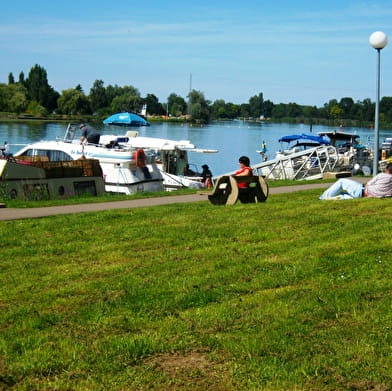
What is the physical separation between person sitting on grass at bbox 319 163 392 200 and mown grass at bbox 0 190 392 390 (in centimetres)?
327

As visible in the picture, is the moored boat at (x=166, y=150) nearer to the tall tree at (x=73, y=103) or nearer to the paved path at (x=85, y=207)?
the paved path at (x=85, y=207)

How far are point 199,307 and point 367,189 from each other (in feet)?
25.9

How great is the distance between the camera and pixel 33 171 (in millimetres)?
18438

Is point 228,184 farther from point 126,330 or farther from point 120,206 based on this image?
point 126,330

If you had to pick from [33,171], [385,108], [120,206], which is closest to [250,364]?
[120,206]

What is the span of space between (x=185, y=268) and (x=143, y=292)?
105 centimetres

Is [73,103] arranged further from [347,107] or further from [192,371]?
[192,371]

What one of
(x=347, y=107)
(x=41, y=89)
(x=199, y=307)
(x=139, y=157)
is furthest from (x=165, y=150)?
(x=347, y=107)

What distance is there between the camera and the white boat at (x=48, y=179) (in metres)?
17.6

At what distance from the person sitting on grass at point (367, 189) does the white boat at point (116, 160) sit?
39.5 ft

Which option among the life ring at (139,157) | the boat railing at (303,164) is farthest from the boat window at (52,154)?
the boat railing at (303,164)

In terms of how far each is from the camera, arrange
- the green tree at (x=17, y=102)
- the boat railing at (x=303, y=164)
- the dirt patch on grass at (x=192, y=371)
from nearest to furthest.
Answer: the dirt patch on grass at (x=192, y=371)
the boat railing at (x=303, y=164)
the green tree at (x=17, y=102)

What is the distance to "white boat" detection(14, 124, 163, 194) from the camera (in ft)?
80.3

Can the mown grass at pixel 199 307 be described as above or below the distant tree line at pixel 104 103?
below
